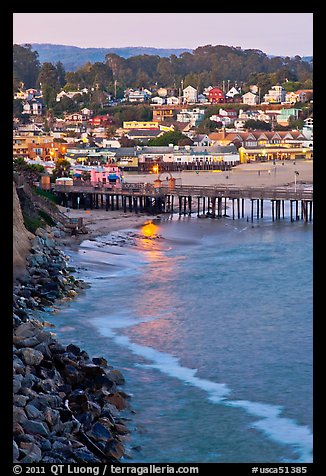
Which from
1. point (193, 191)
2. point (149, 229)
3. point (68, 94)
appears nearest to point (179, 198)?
point (193, 191)

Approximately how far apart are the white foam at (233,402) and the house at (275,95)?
91175mm

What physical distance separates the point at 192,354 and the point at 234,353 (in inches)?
26.8

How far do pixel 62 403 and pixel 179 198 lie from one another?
92.8 ft

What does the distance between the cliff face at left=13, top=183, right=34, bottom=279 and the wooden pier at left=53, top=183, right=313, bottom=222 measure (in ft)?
47.4

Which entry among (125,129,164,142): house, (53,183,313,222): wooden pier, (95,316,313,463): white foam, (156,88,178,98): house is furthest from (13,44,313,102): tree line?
(95,316,313,463): white foam

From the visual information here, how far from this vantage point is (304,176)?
55.9 meters

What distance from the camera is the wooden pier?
126 ft

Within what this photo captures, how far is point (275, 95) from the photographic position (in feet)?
356

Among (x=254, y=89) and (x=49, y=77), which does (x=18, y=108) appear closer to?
(x=49, y=77)

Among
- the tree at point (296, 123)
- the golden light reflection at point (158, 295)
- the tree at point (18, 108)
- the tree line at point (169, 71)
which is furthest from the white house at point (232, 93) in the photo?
the golden light reflection at point (158, 295)

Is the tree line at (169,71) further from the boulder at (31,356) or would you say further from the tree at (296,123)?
the boulder at (31,356)

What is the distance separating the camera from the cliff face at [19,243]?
21516 millimetres

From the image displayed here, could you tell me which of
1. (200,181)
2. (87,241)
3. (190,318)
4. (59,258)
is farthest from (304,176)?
(190,318)

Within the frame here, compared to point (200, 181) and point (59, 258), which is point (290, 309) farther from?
point (200, 181)
